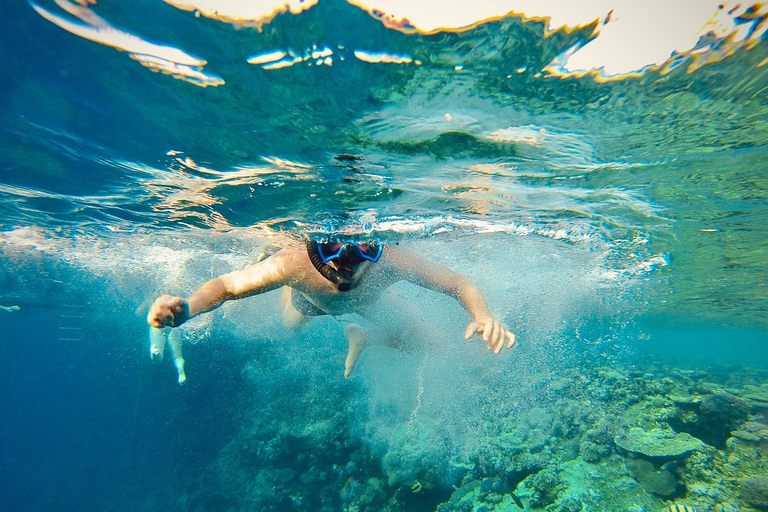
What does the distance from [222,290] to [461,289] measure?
A: 3.23 metres

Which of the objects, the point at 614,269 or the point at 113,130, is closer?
the point at 113,130

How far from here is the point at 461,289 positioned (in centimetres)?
479

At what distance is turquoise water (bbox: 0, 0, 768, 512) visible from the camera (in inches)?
159

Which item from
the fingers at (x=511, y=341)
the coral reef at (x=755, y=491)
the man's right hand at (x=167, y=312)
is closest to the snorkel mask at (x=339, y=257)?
the man's right hand at (x=167, y=312)

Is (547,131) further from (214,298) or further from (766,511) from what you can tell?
(766,511)

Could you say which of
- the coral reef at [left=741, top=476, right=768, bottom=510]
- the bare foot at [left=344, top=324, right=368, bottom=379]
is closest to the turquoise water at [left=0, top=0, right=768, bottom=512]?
the coral reef at [left=741, top=476, right=768, bottom=510]

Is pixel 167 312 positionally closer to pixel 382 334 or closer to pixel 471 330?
pixel 471 330

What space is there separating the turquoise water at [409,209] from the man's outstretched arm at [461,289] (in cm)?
185

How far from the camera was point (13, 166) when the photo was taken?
6980 mm

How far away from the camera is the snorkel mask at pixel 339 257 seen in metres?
4.62

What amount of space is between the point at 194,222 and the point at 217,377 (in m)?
13.3

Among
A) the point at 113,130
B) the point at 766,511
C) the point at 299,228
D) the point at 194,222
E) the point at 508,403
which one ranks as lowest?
the point at 508,403

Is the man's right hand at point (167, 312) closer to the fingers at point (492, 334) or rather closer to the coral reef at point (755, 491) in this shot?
the fingers at point (492, 334)

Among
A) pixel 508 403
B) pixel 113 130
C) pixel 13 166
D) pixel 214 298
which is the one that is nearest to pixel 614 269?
pixel 508 403
